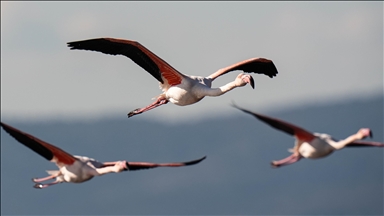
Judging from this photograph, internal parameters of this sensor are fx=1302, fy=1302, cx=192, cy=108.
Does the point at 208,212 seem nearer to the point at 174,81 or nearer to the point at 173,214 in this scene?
the point at 173,214

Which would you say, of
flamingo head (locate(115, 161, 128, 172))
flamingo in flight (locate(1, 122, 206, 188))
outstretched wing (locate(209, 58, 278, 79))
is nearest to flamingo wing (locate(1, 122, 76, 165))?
flamingo in flight (locate(1, 122, 206, 188))

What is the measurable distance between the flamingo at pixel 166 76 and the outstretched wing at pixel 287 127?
9.66ft

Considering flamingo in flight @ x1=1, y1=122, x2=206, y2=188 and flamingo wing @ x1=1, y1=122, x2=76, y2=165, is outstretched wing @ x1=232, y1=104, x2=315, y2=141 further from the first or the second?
flamingo wing @ x1=1, y1=122, x2=76, y2=165

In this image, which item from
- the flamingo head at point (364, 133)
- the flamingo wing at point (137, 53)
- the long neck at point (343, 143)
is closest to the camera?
the flamingo head at point (364, 133)

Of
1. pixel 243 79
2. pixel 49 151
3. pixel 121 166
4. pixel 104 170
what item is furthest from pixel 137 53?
pixel 121 166

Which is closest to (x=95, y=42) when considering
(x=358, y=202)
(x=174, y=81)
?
(x=174, y=81)

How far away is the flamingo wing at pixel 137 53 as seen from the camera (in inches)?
1102

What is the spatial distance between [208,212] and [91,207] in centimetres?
1754

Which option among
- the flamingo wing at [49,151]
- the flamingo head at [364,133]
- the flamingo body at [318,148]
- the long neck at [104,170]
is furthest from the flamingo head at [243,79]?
the flamingo wing at [49,151]

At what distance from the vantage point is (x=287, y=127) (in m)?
24.5

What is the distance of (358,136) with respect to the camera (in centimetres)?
2464

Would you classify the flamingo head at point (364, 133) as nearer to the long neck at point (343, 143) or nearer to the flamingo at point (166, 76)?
the long neck at point (343, 143)

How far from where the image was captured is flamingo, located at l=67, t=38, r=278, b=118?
92.2 ft

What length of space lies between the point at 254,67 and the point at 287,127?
6.67 metres
